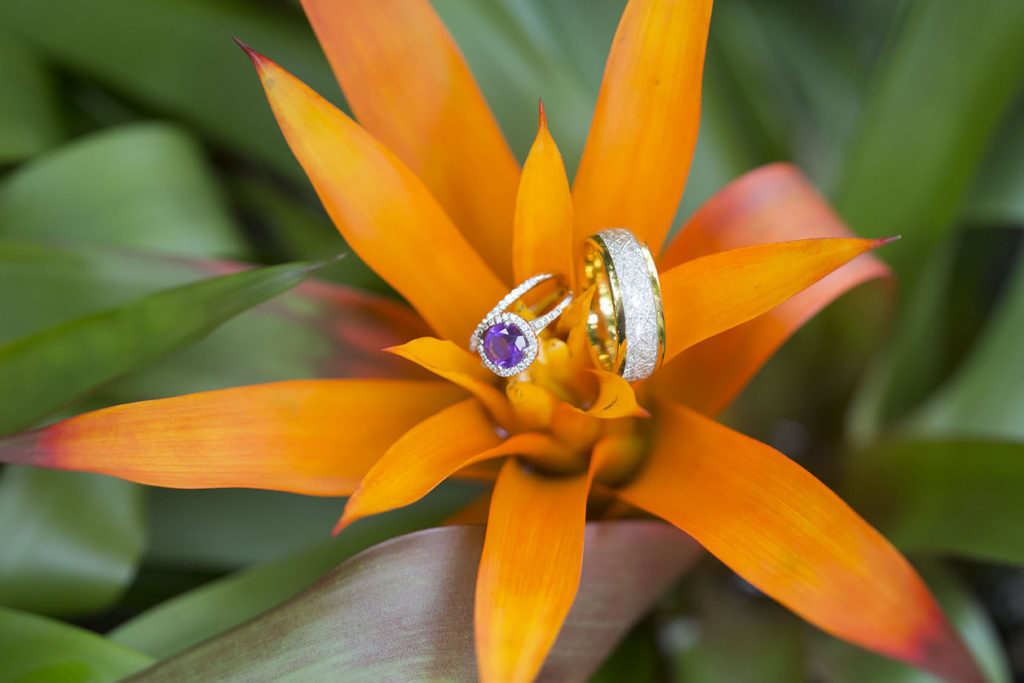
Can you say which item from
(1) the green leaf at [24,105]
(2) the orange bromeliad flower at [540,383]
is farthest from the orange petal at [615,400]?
(1) the green leaf at [24,105]

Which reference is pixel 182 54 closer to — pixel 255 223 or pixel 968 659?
pixel 255 223

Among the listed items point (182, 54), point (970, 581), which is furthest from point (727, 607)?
point (182, 54)

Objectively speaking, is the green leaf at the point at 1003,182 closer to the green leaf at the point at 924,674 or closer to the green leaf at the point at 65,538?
the green leaf at the point at 924,674

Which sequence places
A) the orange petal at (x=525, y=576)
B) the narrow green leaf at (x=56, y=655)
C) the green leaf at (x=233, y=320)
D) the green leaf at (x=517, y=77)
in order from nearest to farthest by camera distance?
the orange petal at (x=525, y=576) → the narrow green leaf at (x=56, y=655) → the green leaf at (x=233, y=320) → the green leaf at (x=517, y=77)

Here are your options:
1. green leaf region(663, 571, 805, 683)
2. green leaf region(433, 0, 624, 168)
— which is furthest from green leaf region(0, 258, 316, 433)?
green leaf region(663, 571, 805, 683)

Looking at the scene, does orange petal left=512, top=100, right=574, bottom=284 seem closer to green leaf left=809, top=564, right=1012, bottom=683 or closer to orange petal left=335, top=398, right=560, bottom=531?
orange petal left=335, top=398, right=560, bottom=531
